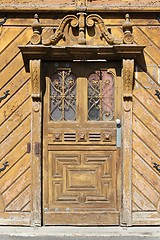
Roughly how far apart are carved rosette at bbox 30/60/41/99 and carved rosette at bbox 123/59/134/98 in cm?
118

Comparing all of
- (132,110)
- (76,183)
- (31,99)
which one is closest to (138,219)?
(76,183)

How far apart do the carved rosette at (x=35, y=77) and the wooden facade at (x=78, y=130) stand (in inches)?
4.3

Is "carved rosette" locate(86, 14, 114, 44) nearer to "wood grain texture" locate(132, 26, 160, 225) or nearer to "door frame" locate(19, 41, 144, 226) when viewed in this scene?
"door frame" locate(19, 41, 144, 226)

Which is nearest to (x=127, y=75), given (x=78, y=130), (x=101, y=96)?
(x=101, y=96)

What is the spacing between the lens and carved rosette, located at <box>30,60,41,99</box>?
17.2ft

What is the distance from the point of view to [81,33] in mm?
5297

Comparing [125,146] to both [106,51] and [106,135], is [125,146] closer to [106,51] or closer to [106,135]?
[106,135]

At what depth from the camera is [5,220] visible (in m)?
5.40

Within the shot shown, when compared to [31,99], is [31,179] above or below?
below

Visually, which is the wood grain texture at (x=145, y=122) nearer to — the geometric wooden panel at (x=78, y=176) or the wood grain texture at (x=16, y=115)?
the geometric wooden panel at (x=78, y=176)

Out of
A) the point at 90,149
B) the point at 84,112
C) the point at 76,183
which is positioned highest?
the point at 84,112

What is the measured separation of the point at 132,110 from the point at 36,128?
138 centimetres

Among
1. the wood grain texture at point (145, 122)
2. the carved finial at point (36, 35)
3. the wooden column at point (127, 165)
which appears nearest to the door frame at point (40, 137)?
the wooden column at point (127, 165)

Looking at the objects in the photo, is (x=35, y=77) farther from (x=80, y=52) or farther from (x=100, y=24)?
(x=100, y=24)
